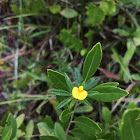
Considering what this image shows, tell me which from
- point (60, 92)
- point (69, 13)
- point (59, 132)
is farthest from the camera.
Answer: point (69, 13)

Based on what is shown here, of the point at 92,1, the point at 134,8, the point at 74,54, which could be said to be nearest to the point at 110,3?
the point at 92,1

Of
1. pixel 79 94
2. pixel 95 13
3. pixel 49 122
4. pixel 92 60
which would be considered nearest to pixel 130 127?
pixel 79 94

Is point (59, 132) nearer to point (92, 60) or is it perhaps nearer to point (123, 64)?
point (92, 60)

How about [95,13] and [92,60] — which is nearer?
[92,60]

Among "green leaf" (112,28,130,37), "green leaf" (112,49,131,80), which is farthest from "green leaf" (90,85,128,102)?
"green leaf" (112,28,130,37)

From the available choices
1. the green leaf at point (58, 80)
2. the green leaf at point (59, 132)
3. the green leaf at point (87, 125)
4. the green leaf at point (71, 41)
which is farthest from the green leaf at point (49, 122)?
the green leaf at point (71, 41)

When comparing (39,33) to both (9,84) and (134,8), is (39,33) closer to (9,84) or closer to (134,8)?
(9,84)

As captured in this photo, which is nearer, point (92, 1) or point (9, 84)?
point (92, 1)
